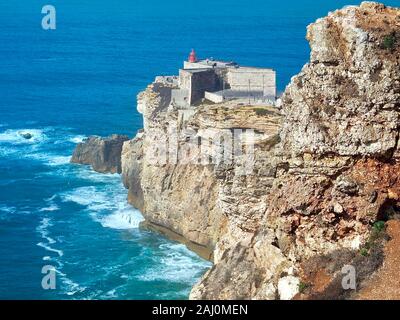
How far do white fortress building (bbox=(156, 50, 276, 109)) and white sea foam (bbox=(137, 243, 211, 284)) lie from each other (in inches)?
541

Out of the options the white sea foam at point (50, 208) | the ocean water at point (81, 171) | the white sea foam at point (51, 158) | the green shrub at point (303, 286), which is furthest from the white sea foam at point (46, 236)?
the green shrub at point (303, 286)

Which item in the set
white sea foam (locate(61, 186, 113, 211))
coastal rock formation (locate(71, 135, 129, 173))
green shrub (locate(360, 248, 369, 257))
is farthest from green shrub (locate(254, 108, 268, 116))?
green shrub (locate(360, 248, 369, 257))

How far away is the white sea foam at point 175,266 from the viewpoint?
5966cm

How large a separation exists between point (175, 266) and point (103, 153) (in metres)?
28.2

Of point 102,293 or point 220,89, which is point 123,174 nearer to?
point 220,89

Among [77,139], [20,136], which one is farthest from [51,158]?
[20,136]

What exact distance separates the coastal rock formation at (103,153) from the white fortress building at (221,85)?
11.3 meters

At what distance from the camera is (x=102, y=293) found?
5800cm

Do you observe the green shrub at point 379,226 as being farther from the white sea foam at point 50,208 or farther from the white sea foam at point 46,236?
the white sea foam at point 50,208

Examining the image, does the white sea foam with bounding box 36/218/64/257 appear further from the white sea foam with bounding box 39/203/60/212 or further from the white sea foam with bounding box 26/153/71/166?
the white sea foam with bounding box 26/153/71/166

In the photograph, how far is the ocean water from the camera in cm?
6081

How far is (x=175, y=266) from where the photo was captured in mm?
61625

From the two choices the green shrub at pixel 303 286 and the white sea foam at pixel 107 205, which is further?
the white sea foam at pixel 107 205

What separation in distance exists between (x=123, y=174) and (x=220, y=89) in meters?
11.5
